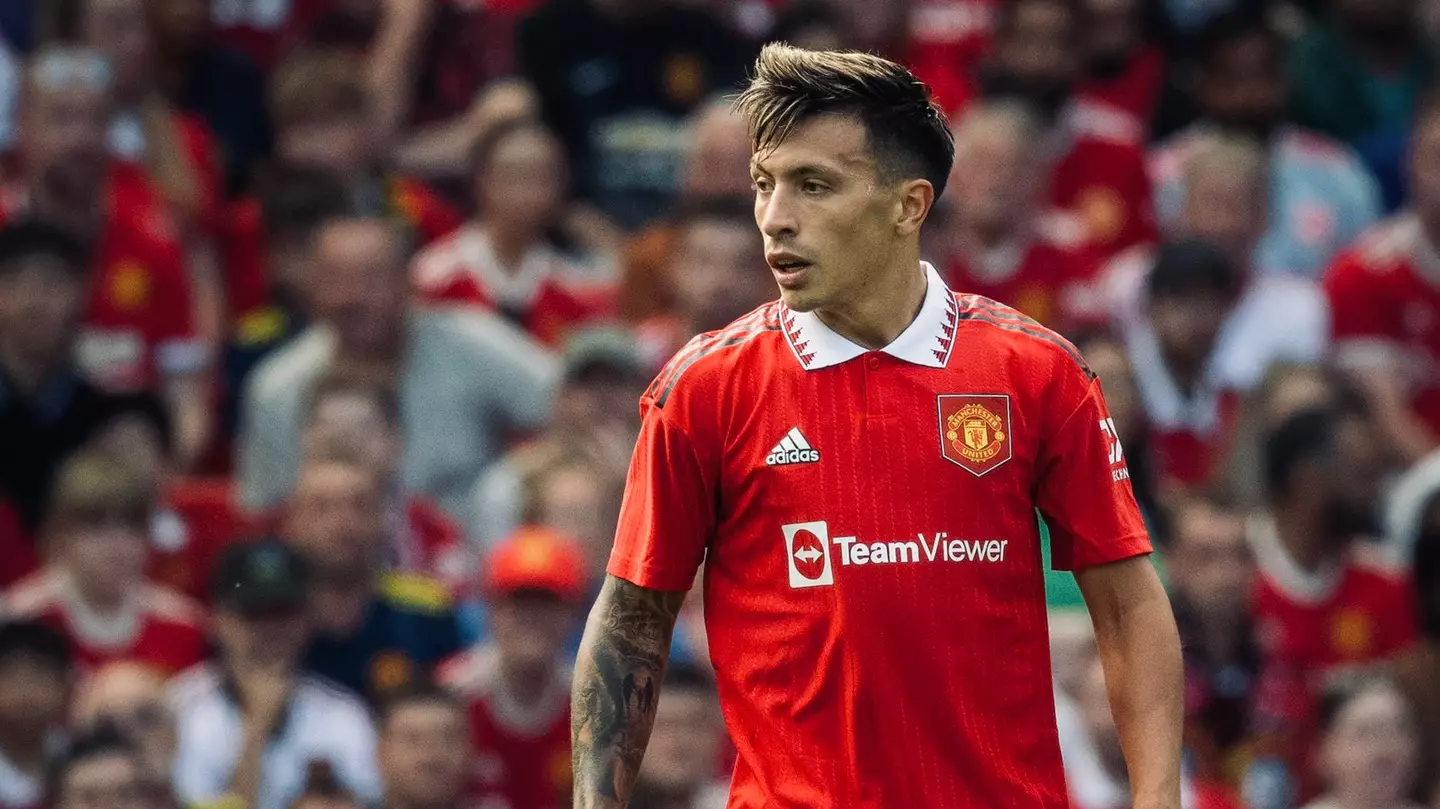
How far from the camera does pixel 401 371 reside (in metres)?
8.69

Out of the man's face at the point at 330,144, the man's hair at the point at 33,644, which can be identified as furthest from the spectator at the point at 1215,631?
the man's hair at the point at 33,644

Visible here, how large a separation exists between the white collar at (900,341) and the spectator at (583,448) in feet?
13.1

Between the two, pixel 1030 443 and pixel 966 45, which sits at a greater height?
pixel 966 45

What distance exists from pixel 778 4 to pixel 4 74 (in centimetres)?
326

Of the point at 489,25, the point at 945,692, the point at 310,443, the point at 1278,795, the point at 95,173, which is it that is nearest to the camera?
the point at 945,692

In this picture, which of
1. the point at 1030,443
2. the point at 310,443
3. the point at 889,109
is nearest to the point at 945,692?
the point at 1030,443

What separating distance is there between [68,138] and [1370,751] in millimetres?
5033

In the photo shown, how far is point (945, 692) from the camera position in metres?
3.97

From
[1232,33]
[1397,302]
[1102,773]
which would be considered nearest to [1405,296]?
[1397,302]

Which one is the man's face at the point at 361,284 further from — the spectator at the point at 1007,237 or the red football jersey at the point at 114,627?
the spectator at the point at 1007,237

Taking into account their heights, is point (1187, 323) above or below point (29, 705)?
above

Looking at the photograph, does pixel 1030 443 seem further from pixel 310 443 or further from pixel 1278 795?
pixel 310 443

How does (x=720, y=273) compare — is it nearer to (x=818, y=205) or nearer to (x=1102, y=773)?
(x=1102, y=773)

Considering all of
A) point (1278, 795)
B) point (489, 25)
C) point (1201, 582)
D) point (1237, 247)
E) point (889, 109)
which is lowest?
point (1278, 795)
